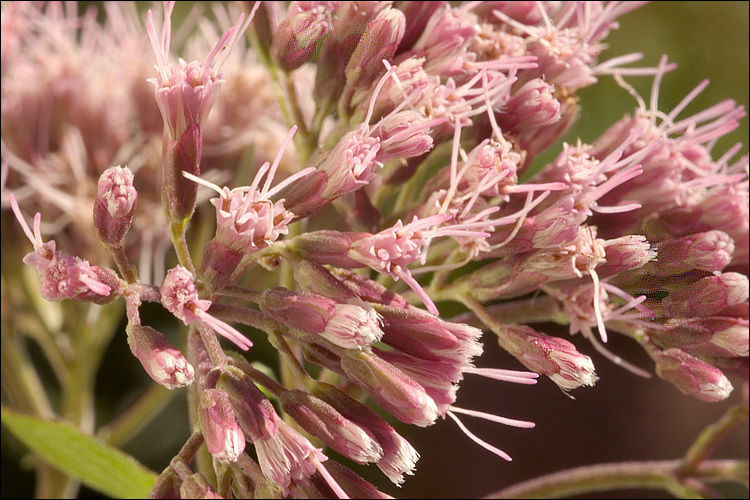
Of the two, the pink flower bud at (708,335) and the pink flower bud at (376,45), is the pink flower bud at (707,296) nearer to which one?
the pink flower bud at (708,335)

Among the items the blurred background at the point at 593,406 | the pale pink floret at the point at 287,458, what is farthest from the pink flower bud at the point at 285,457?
the blurred background at the point at 593,406

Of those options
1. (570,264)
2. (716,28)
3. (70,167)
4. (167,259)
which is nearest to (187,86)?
(570,264)

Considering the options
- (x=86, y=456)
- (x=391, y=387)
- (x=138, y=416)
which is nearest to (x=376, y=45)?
(x=391, y=387)

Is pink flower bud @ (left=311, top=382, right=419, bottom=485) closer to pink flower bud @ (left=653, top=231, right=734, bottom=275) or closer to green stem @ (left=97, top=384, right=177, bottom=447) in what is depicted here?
pink flower bud @ (left=653, top=231, right=734, bottom=275)

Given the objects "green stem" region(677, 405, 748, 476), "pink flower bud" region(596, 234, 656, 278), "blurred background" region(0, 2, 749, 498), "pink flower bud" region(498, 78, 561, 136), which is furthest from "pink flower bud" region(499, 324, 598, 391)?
"blurred background" region(0, 2, 749, 498)

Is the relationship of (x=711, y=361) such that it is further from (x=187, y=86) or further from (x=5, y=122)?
(x=5, y=122)

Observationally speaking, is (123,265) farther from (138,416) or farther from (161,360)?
(138,416)
